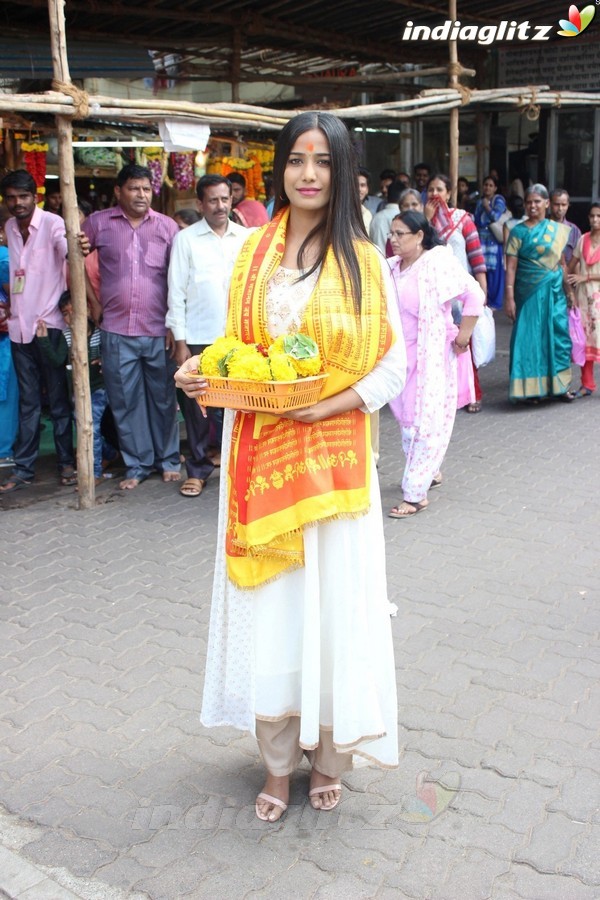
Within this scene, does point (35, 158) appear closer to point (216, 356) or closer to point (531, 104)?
point (531, 104)

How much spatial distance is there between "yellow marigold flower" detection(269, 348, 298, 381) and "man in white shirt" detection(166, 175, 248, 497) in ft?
12.0

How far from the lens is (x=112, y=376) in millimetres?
6469

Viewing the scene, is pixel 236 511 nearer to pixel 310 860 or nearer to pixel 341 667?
pixel 341 667

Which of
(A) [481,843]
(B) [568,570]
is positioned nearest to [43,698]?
(A) [481,843]

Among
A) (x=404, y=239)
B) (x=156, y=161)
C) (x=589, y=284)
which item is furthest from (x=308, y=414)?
(x=156, y=161)

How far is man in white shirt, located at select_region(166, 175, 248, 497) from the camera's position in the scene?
243 inches

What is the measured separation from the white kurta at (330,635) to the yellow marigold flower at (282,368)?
9.1 inches

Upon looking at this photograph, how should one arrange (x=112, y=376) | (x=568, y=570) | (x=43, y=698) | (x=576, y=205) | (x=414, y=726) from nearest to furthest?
(x=414, y=726) → (x=43, y=698) → (x=568, y=570) → (x=112, y=376) → (x=576, y=205)

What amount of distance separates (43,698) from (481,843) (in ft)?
Answer: 5.97

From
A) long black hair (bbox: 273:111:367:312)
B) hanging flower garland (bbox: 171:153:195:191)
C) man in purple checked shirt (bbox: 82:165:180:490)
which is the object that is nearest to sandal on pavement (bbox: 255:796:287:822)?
long black hair (bbox: 273:111:367:312)

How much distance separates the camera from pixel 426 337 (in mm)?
5777

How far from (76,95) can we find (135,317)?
1.44 meters

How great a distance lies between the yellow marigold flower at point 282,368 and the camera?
2.55 m

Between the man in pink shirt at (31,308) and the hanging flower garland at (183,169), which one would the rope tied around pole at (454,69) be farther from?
the man in pink shirt at (31,308)
